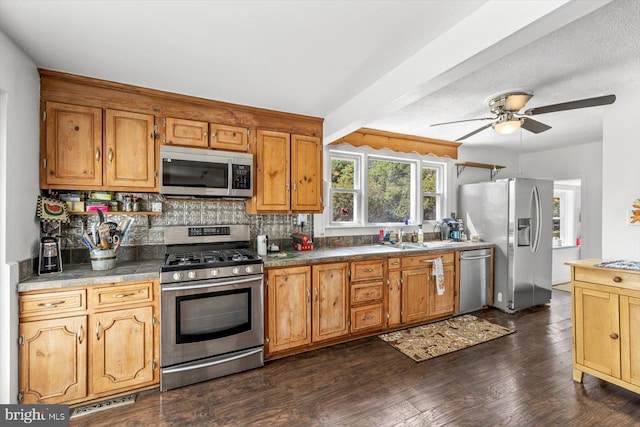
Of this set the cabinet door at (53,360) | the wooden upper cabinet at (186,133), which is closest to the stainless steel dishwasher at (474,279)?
the wooden upper cabinet at (186,133)

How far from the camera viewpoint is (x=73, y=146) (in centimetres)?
229

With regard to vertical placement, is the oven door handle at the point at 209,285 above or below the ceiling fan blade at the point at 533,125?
below

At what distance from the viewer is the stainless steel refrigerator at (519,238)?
3891 mm

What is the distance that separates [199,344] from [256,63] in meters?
2.21

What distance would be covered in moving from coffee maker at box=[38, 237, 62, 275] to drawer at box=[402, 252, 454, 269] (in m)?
3.15

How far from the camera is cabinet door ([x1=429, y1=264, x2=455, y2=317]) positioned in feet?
11.5

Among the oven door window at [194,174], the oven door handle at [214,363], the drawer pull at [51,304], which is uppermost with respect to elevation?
the oven door window at [194,174]

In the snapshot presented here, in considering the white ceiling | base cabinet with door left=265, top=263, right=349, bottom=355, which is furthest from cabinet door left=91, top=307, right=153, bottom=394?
the white ceiling

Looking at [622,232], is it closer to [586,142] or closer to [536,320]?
[536,320]

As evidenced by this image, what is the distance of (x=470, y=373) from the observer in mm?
2416

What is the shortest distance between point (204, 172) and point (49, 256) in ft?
4.19

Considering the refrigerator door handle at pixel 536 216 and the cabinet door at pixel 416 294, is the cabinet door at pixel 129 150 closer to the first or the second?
the cabinet door at pixel 416 294

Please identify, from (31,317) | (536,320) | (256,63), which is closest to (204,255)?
(31,317)

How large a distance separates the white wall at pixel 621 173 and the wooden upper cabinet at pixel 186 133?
3725mm
